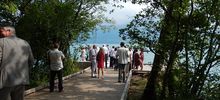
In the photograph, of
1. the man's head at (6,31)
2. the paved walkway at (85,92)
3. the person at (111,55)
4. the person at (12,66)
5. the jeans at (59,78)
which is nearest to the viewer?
the person at (12,66)

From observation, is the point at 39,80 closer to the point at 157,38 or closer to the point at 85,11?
the point at 157,38

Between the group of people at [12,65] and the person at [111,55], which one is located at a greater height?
the person at [111,55]

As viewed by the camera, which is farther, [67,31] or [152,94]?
[67,31]

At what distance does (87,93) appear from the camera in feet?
59.5

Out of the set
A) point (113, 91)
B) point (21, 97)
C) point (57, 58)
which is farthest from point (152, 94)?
point (21, 97)

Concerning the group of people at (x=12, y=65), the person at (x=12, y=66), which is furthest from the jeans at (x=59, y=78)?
the person at (x=12, y=66)

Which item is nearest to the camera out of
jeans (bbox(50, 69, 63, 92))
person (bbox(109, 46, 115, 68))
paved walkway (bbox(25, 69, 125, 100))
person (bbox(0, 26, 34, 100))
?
person (bbox(0, 26, 34, 100))

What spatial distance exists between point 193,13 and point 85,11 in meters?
15.1

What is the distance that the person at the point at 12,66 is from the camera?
843 centimetres

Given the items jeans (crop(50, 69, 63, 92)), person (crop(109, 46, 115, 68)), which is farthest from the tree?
person (crop(109, 46, 115, 68))

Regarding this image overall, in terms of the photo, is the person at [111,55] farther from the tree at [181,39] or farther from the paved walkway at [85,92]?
the tree at [181,39]

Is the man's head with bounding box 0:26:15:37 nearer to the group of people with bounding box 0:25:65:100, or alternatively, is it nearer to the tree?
the group of people with bounding box 0:25:65:100

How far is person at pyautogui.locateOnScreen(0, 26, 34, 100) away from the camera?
8430mm

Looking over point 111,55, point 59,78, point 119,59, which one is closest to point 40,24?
point 119,59
